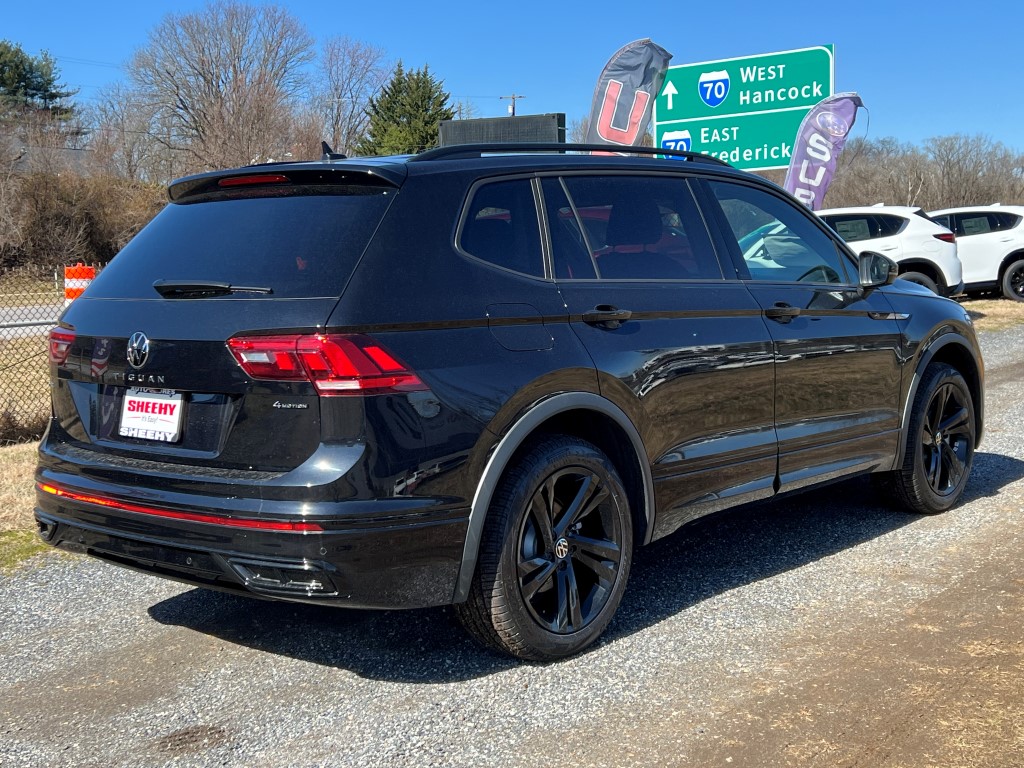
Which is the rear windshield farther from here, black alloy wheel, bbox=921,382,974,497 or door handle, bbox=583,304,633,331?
black alloy wheel, bbox=921,382,974,497

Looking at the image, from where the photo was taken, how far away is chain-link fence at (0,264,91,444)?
8.30 m

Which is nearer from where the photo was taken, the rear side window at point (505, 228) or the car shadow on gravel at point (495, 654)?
the rear side window at point (505, 228)

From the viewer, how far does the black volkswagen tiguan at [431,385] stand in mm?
3262

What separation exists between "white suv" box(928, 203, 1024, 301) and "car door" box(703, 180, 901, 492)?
15.4 m

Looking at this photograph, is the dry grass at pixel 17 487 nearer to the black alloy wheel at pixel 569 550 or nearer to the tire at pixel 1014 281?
the black alloy wheel at pixel 569 550

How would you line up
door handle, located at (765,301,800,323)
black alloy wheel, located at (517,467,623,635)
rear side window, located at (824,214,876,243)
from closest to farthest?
black alloy wheel, located at (517,467,623,635), door handle, located at (765,301,800,323), rear side window, located at (824,214,876,243)

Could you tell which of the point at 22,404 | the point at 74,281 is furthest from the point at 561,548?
the point at 22,404

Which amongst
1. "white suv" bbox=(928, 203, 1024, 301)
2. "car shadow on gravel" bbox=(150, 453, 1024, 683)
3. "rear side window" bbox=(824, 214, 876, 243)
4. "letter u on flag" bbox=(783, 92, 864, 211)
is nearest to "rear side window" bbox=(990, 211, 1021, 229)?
"white suv" bbox=(928, 203, 1024, 301)

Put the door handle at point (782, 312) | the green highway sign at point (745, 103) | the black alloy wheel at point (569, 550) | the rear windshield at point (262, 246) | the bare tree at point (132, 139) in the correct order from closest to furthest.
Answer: the rear windshield at point (262, 246) < the black alloy wheel at point (569, 550) < the door handle at point (782, 312) < the green highway sign at point (745, 103) < the bare tree at point (132, 139)

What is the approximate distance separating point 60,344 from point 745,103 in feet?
55.2

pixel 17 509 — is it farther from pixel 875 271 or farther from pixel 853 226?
pixel 853 226

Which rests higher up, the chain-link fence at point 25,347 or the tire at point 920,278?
the tire at point 920,278

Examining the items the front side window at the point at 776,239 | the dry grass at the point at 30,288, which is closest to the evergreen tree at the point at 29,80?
the dry grass at the point at 30,288

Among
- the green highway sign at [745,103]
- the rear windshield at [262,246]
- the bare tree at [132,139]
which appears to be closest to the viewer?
the rear windshield at [262,246]
